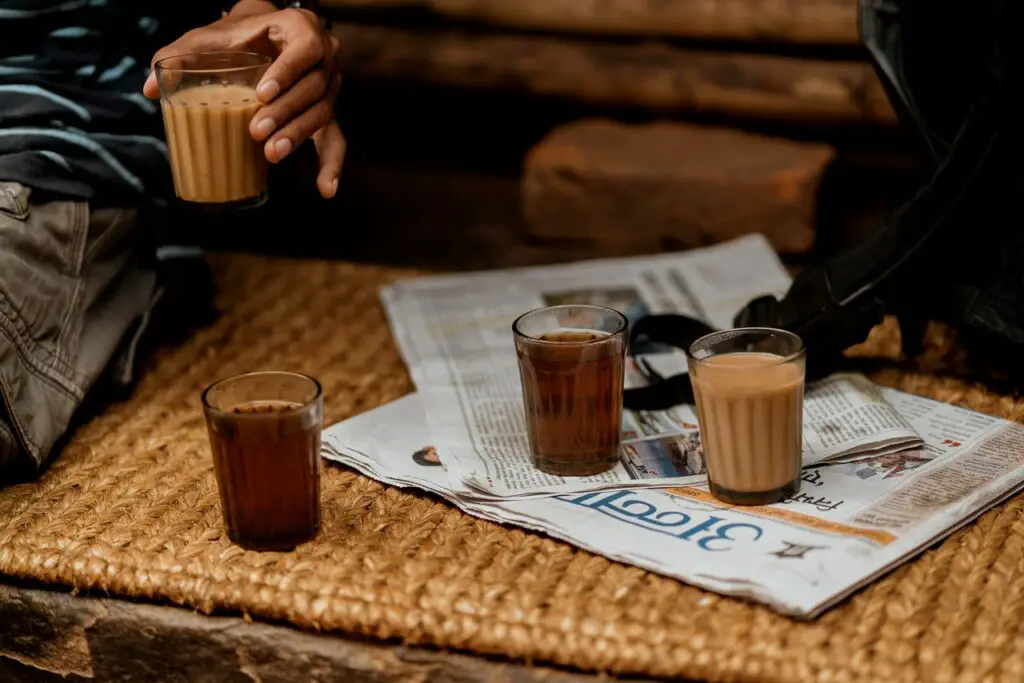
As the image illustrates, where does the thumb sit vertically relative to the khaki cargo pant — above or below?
above

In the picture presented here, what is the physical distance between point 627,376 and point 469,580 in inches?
14.9

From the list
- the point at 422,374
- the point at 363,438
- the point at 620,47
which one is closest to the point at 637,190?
the point at 620,47

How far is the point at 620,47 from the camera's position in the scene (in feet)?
5.54

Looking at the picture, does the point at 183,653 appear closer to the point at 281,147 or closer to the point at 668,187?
the point at 281,147

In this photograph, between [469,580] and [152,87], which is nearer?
[469,580]

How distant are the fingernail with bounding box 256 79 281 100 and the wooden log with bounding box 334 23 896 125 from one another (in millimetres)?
731

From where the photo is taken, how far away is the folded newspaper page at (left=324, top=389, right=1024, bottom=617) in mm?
838

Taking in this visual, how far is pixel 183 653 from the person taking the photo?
892 mm

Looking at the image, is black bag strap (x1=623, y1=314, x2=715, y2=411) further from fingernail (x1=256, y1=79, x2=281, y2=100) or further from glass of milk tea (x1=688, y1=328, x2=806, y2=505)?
fingernail (x1=256, y1=79, x2=281, y2=100)

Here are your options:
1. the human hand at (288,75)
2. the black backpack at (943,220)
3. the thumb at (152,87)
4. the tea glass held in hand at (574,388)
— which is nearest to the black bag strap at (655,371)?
the black backpack at (943,220)

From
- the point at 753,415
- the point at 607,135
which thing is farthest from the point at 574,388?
the point at 607,135

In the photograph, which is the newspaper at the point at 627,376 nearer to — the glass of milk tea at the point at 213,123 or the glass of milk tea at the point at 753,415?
the glass of milk tea at the point at 753,415

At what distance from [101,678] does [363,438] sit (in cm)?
29

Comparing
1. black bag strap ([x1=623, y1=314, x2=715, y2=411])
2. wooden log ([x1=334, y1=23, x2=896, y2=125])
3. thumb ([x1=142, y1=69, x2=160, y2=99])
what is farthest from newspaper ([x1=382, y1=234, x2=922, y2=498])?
thumb ([x1=142, y1=69, x2=160, y2=99])
